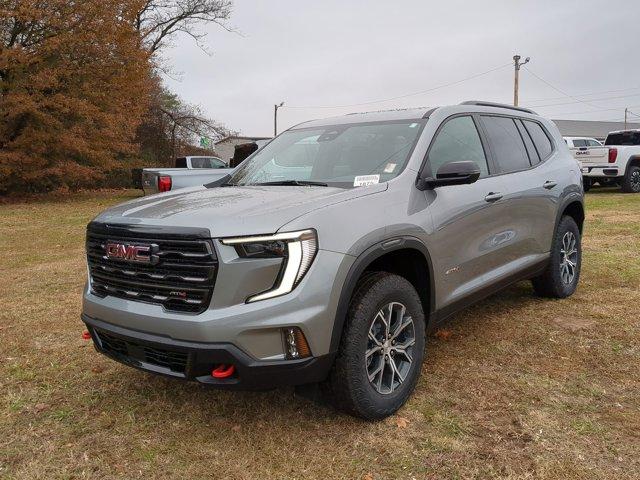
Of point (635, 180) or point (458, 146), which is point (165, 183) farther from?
point (635, 180)

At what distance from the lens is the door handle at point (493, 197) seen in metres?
3.92

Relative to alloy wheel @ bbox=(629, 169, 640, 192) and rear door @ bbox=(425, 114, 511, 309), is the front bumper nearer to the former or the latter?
rear door @ bbox=(425, 114, 511, 309)

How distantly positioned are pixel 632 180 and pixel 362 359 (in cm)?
1681

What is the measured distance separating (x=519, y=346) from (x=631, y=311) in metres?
1.44

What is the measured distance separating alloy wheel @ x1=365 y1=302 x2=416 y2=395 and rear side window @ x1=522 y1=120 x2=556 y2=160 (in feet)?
8.53

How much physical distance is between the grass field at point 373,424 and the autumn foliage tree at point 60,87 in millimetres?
14366

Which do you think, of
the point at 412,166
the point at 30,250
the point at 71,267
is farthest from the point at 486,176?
the point at 30,250

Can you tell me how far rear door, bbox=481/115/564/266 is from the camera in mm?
4285

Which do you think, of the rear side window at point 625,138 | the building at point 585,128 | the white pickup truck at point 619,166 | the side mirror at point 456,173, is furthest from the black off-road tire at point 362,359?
the building at point 585,128

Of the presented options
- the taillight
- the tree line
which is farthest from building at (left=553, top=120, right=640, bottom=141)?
the taillight

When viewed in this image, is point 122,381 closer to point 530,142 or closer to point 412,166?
point 412,166

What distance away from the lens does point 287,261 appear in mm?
2602

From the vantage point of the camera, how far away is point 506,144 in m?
4.50

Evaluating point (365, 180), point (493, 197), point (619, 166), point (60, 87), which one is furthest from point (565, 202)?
point (60, 87)
